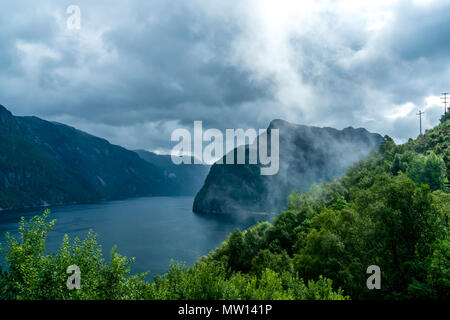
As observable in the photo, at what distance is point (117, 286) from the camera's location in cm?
1989

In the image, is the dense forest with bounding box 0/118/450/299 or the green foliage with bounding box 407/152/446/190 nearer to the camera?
the dense forest with bounding box 0/118/450/299

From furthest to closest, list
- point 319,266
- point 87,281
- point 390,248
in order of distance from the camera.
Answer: point 319,266
point 390,248
point 87,281

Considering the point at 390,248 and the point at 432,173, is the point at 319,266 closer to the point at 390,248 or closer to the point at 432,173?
the point at 390,248

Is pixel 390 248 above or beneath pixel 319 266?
above

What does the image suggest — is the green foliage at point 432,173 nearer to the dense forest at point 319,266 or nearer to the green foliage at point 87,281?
the dense forest at point 319,266

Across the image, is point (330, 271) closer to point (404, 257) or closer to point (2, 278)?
point (404, 257)

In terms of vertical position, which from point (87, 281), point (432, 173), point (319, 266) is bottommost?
point (319, 266)

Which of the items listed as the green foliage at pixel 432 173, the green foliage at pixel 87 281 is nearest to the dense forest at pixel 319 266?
the green foliage at pixel 87 281

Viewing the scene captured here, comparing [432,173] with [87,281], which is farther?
[432,173]

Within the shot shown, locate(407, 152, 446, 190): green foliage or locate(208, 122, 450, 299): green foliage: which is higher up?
locate(407, 152, 446, 190): green foliage

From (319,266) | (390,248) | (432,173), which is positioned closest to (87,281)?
(319,266)

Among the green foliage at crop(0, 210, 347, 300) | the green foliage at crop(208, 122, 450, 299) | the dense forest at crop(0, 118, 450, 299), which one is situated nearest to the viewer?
the green foliage at crop(0, 210, 347, 300)

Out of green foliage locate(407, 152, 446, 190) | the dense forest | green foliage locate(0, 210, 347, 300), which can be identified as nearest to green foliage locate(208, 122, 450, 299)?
the dense forest

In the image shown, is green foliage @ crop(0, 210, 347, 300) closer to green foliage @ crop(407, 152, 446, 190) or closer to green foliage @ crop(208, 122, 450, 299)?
green foliage @ crop(208, 122, 450, 299)
